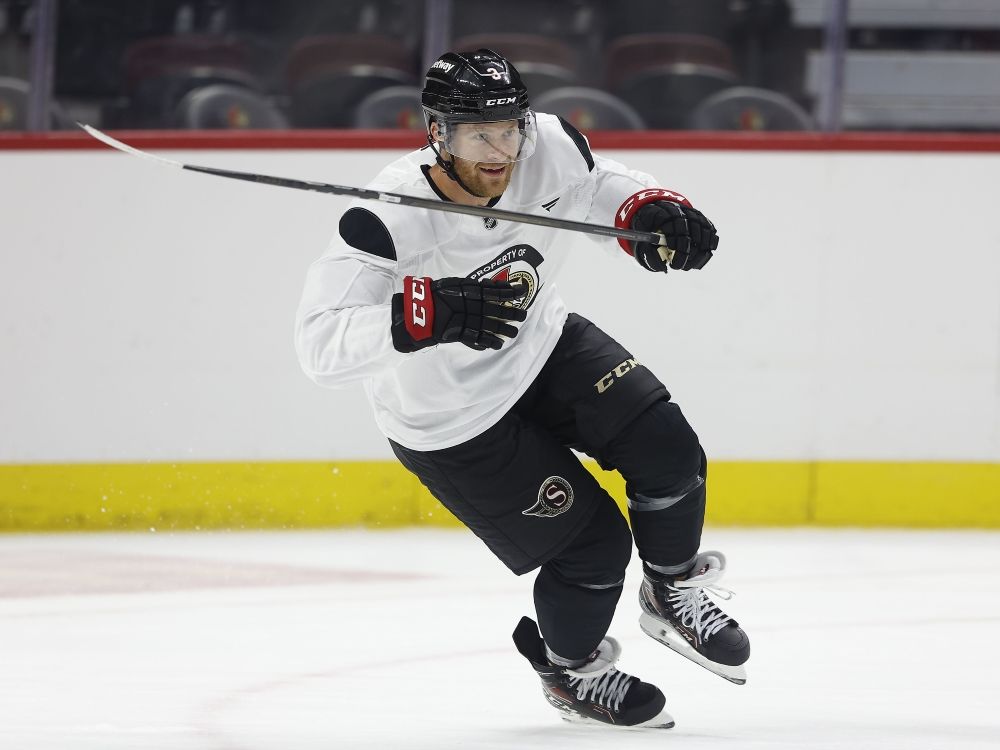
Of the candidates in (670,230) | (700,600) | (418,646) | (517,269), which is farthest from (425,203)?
(418,646)

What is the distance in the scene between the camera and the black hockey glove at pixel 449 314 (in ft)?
6.98

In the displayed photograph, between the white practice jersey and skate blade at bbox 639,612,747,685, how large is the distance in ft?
1.59

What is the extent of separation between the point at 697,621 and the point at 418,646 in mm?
951

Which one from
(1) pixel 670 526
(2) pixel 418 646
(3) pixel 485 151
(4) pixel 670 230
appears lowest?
(2) pixel 418 646

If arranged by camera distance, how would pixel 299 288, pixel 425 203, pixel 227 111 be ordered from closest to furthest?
pixel 425 203
pixel 299 288
pixel 227 111

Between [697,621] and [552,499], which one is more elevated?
[552,499]

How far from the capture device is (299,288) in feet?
15.3

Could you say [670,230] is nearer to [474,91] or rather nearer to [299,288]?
[474,91]

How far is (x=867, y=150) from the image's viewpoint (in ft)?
15.4

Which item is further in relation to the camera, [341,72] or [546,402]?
[341,72]

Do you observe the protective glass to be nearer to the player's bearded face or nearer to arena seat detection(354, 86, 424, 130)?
the player's bearded face

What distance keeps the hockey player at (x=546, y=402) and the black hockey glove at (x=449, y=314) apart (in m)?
0.14

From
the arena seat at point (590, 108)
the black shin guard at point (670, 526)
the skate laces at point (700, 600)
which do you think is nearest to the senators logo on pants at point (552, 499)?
the black shin guard at point (670, 526)

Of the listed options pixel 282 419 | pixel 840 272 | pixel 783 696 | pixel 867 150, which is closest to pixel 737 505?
pixel 840 272
